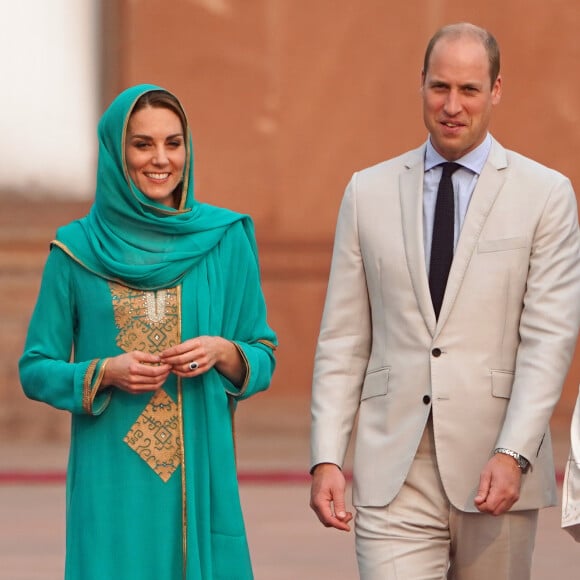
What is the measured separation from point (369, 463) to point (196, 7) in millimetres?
7737

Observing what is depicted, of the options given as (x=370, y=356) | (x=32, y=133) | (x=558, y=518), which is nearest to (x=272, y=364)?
(x=370, y=356)

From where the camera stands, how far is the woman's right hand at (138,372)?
12.5 feet

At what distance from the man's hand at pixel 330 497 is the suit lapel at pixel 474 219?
0.45 m

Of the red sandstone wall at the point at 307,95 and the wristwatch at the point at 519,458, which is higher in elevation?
the red sandstone wall at the point at 307,95

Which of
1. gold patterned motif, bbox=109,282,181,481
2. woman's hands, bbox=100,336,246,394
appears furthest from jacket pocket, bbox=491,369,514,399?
gold patterned motif, bbox=109,282,181,481

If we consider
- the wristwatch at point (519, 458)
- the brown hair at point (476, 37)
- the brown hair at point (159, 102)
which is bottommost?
the wristwatch at point (519, 458)

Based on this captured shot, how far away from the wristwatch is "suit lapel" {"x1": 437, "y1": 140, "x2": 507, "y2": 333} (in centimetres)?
34

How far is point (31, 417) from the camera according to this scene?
11031 millimetres

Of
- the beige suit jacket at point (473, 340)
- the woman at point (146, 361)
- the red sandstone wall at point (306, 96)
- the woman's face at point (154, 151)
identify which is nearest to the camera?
the beige suit jacket at point (473, 340)

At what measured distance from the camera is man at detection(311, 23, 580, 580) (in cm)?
385

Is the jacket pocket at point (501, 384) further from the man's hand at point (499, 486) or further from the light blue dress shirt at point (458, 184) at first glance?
the light blue dress shirt at point (458, 184)

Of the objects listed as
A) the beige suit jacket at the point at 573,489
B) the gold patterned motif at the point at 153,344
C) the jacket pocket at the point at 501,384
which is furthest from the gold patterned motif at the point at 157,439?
the beige suit jacket at the point at 573,489

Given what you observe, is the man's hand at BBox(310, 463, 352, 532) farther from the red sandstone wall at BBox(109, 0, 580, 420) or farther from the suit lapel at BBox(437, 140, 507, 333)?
the red sandstone wall at BBox(109, 0, 580, 420)

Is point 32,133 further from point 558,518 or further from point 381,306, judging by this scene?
point 381,306
